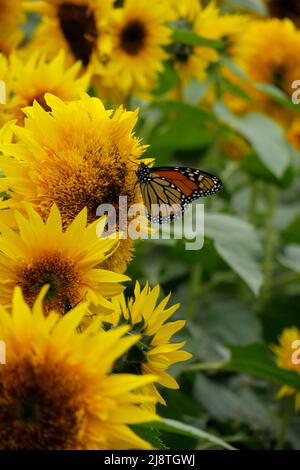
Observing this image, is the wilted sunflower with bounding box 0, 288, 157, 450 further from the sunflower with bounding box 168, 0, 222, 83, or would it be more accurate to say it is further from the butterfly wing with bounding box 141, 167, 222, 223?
the sunflower with bounding box 168, 0, 222, 83

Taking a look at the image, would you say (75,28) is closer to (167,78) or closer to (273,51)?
(167,78)

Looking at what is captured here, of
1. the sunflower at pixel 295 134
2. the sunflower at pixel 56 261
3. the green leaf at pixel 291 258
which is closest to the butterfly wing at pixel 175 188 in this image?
the sunflower at pixel 56 261

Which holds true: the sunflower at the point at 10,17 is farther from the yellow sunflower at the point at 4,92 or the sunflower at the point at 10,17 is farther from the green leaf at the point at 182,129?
the yellow sunflower at the point at 4,92

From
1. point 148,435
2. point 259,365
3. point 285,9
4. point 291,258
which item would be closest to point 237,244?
point 259,365

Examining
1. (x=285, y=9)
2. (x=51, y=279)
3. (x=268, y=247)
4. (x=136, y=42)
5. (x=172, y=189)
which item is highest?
(x=285, y=9)

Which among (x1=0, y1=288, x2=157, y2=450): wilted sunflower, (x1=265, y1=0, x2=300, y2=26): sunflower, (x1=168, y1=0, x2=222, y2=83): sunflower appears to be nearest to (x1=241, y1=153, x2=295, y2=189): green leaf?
(x1=168, y1=0, x2=222, y2=83): sunflower

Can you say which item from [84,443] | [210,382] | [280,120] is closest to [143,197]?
[84,443]
